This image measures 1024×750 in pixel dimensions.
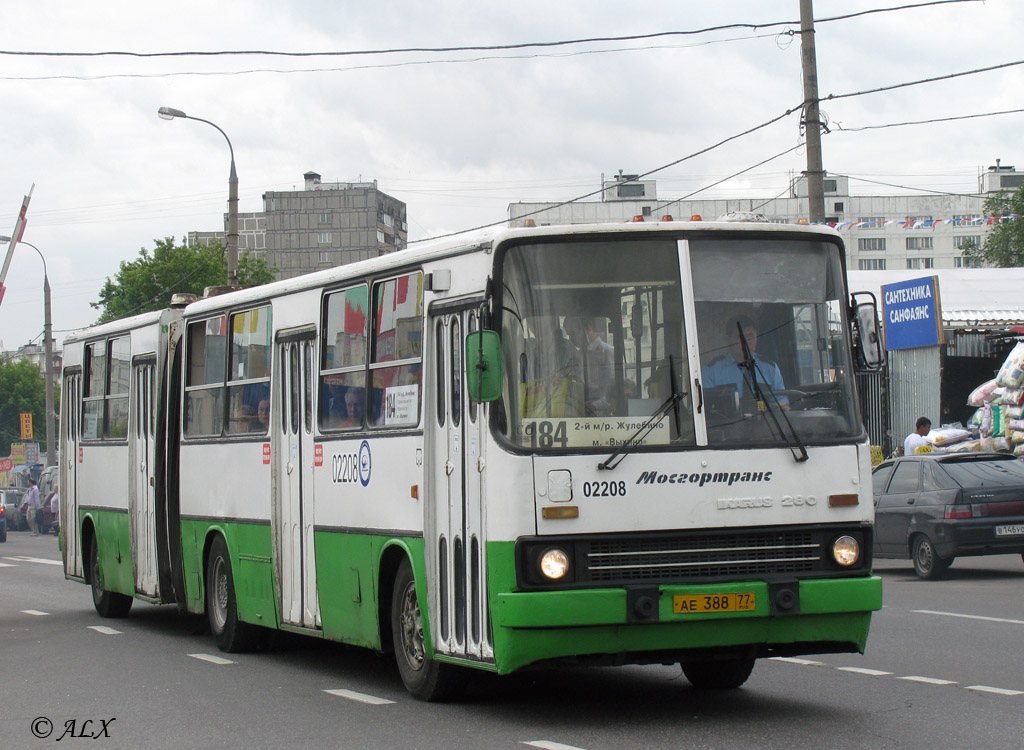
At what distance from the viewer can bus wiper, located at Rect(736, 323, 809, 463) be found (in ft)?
28.3

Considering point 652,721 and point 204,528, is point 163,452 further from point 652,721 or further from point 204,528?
point 652,721

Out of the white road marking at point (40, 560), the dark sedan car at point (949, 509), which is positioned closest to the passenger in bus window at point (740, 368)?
the dark sedan car at point (949, 509)

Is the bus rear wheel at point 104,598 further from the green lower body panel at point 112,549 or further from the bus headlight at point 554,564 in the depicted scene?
the bus headlight at point 554,564

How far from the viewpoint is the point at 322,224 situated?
15150 cm

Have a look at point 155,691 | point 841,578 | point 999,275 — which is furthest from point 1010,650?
point 999,275

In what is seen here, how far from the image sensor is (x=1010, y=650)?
11.7 m

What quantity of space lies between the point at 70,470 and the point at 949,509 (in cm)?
1076

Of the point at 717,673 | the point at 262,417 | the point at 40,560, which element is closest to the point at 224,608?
the point at 262,417

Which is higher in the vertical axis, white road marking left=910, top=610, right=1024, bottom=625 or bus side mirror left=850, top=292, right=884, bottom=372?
bus side mirror left=850, top=292, right=884, bottom=372

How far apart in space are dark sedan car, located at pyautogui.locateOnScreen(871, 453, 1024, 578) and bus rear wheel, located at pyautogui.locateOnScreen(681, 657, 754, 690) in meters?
9.20

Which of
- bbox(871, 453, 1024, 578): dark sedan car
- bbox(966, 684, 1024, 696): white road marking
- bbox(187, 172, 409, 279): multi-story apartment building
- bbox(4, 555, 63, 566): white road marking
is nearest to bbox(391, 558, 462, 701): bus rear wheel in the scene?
bbox(966, 684, 1024, 696): white road marking

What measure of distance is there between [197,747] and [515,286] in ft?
10.2

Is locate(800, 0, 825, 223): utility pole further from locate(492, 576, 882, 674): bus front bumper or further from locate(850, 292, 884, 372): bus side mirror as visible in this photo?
locate(492, 576, 882, 674): bus front bumper

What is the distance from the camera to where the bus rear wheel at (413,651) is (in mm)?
9547
